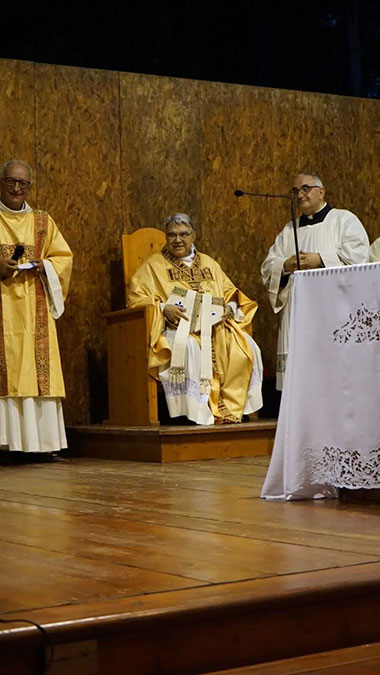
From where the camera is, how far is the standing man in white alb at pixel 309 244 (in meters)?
7.62

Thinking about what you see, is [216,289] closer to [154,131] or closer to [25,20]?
[154,131]

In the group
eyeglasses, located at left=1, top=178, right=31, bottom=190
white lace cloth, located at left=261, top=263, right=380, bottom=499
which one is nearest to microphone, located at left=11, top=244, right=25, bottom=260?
eyeglasses, located at left=1, top=178, right=31, bottom=190

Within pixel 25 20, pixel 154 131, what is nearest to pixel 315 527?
pixel 154 131

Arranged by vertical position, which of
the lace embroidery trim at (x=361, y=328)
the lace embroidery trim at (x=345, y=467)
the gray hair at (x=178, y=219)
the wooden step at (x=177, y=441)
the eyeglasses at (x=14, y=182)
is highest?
the eyeglasses at (x=14, y=182)

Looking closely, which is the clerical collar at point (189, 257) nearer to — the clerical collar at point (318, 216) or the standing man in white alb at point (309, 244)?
the standing man in white alb at point (309, 244)

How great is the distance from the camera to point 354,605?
2365 mm

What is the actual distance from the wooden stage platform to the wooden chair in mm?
3111

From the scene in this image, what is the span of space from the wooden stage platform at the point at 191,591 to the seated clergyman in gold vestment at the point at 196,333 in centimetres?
308

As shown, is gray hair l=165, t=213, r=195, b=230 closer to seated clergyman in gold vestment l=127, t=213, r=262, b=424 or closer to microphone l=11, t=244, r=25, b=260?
seated clergyman in gold vestment l=127, t=213, r=262, b=424

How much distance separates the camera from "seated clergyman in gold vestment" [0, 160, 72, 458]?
6590 mm

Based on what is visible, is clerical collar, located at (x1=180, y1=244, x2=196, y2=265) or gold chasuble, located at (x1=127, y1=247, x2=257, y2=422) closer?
gold chasuble, located at (x1=127, y1=247, x2=257, y2=422)

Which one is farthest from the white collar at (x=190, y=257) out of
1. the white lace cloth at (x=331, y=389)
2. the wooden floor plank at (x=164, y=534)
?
the white lace cloth at (x=331, y=389)

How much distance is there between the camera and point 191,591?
2.28m

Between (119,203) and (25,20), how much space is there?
1552 mm
